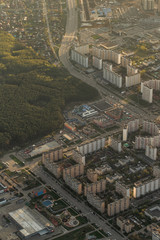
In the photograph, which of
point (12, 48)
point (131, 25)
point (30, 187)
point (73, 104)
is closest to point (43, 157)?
point (30, 187)

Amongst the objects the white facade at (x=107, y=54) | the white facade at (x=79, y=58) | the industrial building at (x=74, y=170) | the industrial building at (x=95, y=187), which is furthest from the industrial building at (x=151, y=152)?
the white facade at (x=79, y=58)

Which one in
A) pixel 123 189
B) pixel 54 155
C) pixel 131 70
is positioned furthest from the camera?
pixel 131 70

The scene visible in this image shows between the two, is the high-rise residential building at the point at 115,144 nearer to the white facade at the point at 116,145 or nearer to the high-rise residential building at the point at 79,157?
the white facade at the point at 116,145

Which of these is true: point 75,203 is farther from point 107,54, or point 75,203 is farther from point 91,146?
point 107,54

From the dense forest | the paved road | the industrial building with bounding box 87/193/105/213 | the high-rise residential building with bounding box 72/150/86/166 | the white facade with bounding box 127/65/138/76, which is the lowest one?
the paved road

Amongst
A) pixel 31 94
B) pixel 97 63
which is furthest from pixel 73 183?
pixel 97 63

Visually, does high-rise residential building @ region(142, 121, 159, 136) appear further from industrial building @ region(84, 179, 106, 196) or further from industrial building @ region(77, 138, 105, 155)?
industrial building @ region(84, 179, 106, 196)

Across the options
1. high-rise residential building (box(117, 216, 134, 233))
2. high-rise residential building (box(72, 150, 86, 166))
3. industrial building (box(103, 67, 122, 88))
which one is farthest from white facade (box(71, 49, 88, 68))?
high-rise residential building (box(117, 216, 134, 233))
